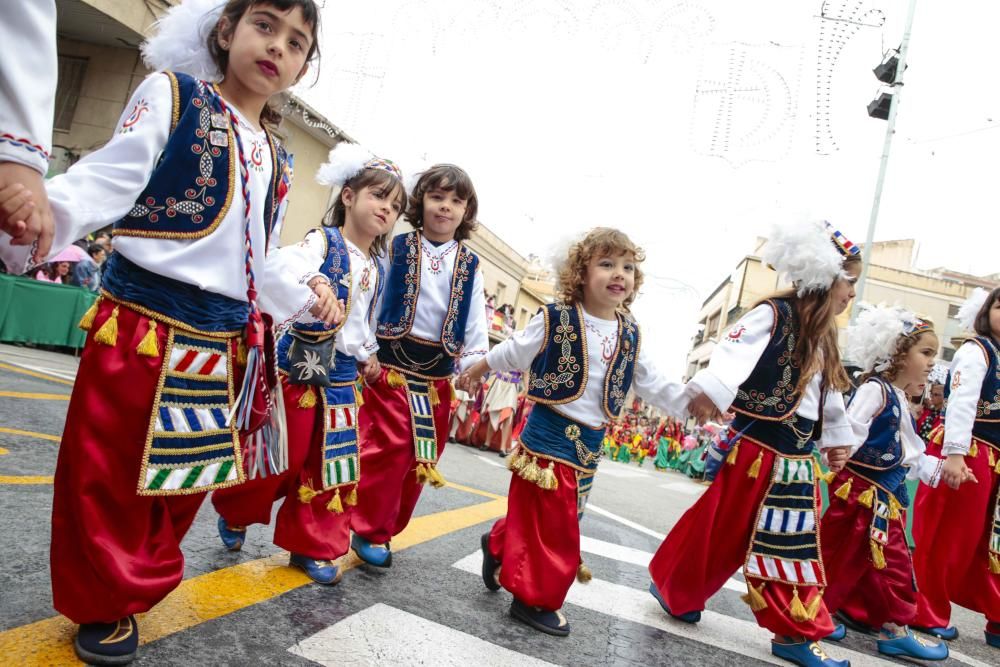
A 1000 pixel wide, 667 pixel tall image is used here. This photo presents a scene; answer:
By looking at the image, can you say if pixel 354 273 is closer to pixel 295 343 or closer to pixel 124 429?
pixel 295 343

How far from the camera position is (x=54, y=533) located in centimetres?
170

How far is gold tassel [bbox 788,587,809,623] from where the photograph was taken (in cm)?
275

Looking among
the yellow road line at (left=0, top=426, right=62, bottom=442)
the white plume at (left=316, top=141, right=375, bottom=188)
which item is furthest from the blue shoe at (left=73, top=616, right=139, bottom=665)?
the yellow road line at (left=0, top=426, right=62, bottom=442)

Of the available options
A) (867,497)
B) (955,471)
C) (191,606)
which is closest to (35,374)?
(191,606)

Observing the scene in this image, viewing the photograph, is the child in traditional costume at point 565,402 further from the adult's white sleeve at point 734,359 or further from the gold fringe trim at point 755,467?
the gold fringe trim at point 755,467

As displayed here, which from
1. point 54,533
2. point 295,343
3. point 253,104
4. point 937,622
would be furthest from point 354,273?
point 937,622

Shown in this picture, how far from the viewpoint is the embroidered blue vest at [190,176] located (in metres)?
1.75

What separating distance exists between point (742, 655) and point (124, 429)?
2407 mm

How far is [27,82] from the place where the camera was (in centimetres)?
110

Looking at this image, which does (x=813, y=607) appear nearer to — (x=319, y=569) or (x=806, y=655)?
(x=806, y=655)

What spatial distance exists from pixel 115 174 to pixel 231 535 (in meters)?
1.60

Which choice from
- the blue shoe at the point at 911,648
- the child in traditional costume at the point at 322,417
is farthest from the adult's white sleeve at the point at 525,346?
the blue shoe at the point at 911,648

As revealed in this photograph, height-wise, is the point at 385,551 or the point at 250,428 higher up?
the point at 250,428

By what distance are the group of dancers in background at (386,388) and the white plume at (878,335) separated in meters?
0.01
